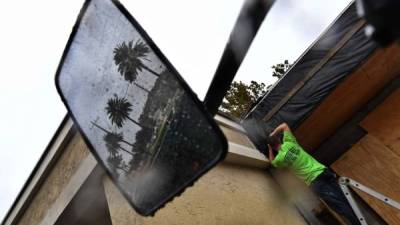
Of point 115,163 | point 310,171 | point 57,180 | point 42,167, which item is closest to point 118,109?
point 115,163

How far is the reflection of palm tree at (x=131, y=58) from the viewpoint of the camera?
1532mm

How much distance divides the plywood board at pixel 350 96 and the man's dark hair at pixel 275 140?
0.82 ft

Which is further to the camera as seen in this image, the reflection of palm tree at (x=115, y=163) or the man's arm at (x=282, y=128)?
the man's arm at (x=282, y=128)

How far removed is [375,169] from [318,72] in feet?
5.09

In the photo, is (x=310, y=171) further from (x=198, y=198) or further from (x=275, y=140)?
(x=198, y=198)

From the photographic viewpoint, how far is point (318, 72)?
4.30 meters

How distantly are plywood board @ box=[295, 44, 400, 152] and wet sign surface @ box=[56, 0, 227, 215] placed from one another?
11.2 feet

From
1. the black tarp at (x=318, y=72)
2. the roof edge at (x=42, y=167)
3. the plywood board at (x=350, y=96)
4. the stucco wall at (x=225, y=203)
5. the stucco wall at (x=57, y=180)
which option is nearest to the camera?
the stucco wall at (x=225, y=203)

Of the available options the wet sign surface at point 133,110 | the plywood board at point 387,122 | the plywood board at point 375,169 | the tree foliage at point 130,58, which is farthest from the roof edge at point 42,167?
the plywood board at point 387,122

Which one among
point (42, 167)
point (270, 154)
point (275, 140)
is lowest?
point (42, 167)

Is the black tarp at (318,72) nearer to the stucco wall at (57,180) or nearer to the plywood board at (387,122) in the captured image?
the plywood board at (387,122)

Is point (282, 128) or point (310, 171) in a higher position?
point (282, 128)

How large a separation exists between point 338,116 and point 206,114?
13.3 ft

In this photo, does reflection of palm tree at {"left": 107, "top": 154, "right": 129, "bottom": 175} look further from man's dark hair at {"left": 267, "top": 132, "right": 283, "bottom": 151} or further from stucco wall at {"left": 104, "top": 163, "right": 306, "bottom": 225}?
man's dark hair at {"left": 267, "top": 132, "right": 283, "bottom": 151}
